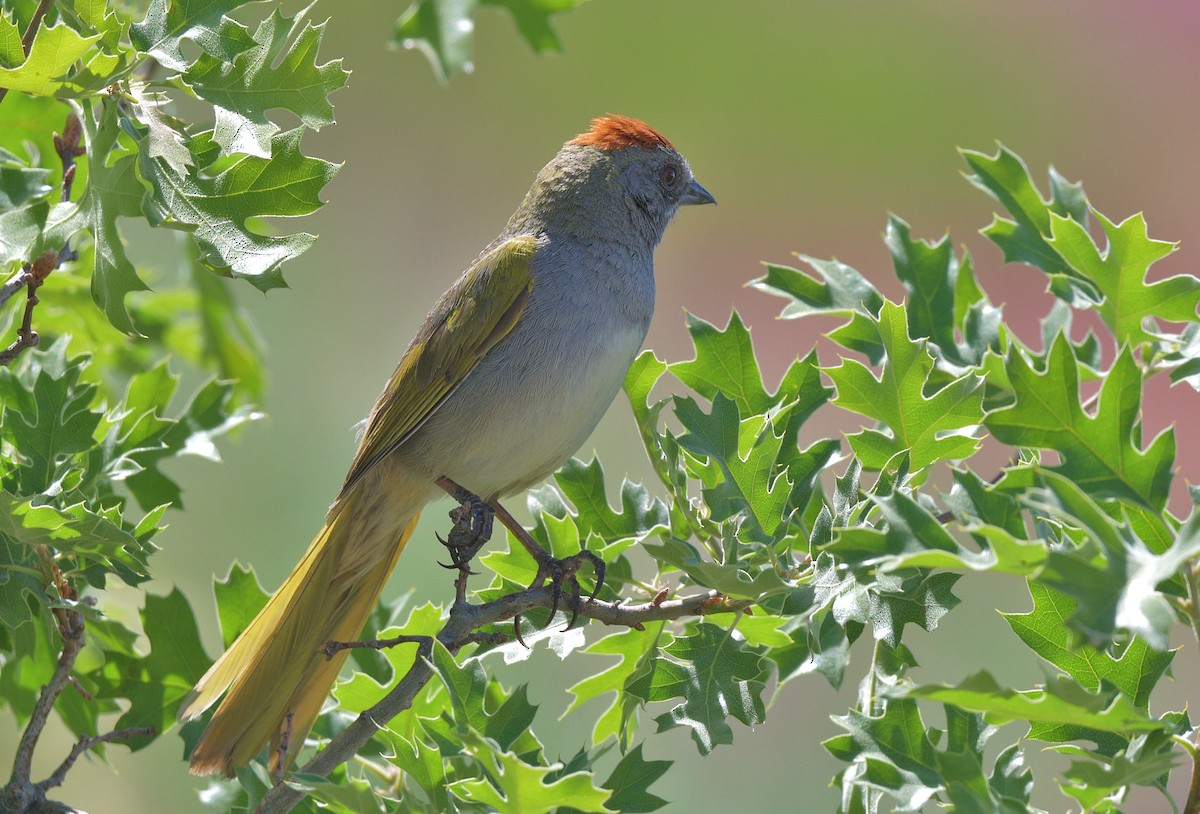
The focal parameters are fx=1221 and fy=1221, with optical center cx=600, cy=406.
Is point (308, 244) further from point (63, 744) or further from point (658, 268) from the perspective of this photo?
point (658, 268)

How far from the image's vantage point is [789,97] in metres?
8.32

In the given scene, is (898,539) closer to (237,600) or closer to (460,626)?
(460,626)

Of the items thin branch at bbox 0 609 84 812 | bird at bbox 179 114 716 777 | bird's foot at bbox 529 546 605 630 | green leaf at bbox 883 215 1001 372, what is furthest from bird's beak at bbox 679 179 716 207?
thin branch at bbox 0 609 84 812

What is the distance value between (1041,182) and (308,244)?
21.5 feet

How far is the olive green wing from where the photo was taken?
2652 mm

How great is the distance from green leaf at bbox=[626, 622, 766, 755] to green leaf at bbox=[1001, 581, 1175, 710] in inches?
14.5

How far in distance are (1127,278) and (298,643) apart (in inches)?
61.4

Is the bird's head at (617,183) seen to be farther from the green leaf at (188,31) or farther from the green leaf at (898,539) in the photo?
the green leaf at (898,539)

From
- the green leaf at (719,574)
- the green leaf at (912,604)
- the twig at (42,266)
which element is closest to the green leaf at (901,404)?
the green leaf at (912,604)

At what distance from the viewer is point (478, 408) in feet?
8.57

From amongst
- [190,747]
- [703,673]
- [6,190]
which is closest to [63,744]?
[190,747]

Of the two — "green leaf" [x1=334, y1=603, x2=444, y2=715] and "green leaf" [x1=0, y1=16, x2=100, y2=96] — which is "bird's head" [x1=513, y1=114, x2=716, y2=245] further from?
"green leaf" [x1=0, y1=16, x2=100, y2=96]

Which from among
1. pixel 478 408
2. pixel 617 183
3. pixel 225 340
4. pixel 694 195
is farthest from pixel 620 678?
pixel 694 195

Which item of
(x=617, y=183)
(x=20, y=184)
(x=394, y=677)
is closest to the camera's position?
(x=20, y=184)
